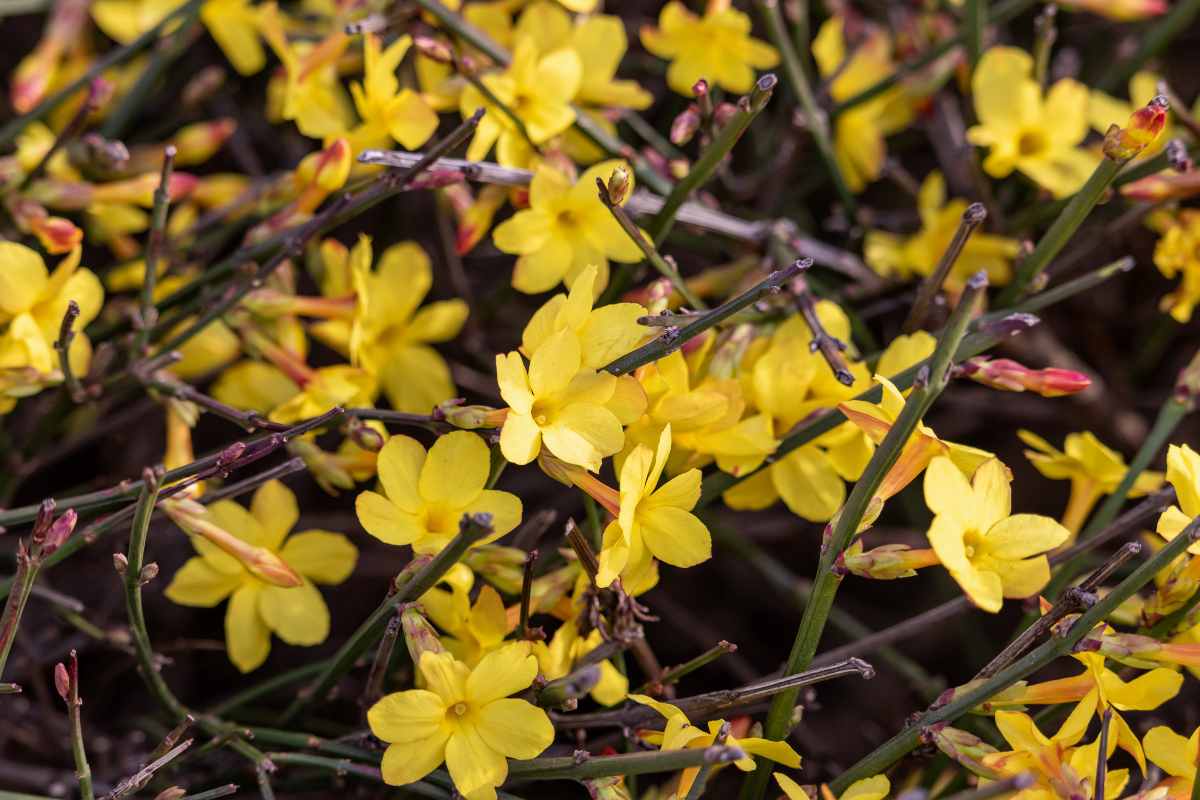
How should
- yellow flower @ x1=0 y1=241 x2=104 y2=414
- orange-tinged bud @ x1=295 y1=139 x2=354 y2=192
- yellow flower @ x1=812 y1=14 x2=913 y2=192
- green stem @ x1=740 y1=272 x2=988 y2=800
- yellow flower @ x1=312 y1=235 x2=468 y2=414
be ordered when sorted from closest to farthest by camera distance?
1. green stem @ x1=740 y1=272 x2=988 y2=800
2. yellow flower @ x1=0 y1=241 x2=104 y2=414
3. orange-tinged bud @ x1=295 y1=139 x2=354 y2=192
4. yellow flower @ x1=312 y1=235 x2=468 y2=414
5. yellow flower @ x1=812 y1=14 x2=913 y2=192

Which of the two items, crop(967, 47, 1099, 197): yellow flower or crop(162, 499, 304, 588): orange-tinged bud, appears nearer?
crop(162, 499, 304, 588): orange-tinged bud

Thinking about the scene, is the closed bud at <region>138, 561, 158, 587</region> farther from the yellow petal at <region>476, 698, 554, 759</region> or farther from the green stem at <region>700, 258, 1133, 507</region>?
the green stem at <region>700, 258, 1133, 507</region>

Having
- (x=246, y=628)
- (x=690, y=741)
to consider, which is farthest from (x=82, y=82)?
(x=690, y=741)

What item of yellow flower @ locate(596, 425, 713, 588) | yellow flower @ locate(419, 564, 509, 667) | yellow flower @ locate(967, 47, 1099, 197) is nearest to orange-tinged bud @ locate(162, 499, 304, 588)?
yellow flower @ locate(419, 564, 509, 667)

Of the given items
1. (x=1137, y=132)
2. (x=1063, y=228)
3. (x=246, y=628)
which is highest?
(x=1137, y=132)

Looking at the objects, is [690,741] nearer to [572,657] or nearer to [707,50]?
[572,657]

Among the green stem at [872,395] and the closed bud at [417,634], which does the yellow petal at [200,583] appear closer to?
the closed bud at [417,634]
